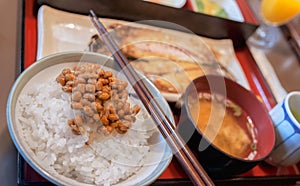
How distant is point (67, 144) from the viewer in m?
1.04

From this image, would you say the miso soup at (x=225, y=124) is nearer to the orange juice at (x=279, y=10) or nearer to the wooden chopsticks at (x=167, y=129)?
the wooden chopsticks at (x=167, y=129)

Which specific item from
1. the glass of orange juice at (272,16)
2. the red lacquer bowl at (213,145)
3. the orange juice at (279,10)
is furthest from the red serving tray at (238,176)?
the orange juice at (279,10)

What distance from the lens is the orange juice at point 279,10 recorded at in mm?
1957

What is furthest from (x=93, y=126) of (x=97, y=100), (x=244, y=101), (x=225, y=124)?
(x=244, y=101)

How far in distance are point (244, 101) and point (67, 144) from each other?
2.55 ft

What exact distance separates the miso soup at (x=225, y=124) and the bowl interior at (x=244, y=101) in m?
0.02

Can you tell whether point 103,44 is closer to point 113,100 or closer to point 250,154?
point 113,100

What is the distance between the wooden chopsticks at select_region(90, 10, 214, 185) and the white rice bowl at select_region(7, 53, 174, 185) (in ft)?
0.28

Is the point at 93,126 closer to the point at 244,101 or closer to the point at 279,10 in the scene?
the point at 244,101

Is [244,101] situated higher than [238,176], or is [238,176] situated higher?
[244,101]

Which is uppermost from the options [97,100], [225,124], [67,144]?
[97,100]

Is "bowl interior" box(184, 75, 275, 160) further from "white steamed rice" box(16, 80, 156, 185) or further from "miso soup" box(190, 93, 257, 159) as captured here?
"white steamed rice" box(16, 80, 156, 185)

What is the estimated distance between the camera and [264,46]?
1.92 metres

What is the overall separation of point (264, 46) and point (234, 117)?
24.8 inches
